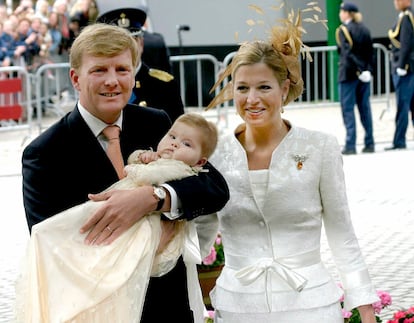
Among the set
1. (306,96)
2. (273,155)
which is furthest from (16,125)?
(273,155)

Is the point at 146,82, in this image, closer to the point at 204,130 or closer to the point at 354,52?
the point at 204,130

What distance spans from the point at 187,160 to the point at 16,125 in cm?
1590

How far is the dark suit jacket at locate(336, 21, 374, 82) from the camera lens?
16281 millimetres

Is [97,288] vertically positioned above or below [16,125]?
above

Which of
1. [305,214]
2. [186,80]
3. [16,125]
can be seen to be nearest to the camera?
[305,214]

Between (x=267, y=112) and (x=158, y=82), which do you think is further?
(x=158, y=82)

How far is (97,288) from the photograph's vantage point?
3.45 meters

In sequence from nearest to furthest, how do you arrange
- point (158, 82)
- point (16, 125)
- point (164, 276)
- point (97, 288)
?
point (97, 288) < point (164, 276) < point (158, 82) < point (16, 125)

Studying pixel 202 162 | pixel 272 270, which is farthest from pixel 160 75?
pixel 202 162

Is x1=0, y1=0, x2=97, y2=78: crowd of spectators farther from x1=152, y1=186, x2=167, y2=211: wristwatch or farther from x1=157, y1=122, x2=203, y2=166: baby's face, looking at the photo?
x1=152, y1=186, x2=167, y2=211: wristwatch

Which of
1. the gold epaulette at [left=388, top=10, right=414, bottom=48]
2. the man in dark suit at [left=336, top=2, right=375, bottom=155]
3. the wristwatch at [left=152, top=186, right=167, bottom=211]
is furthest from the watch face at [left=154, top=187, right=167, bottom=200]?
the gold epaulette at [left=388, top=10, right=414, bottom=48]

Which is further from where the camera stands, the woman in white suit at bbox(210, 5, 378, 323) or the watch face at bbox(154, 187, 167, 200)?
the woman in white suit at bbox(210, 5, 378, 323)

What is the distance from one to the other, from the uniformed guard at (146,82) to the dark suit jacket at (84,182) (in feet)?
11.6

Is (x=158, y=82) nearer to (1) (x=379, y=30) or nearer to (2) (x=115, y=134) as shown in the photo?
(2) (x=115, y=134)
